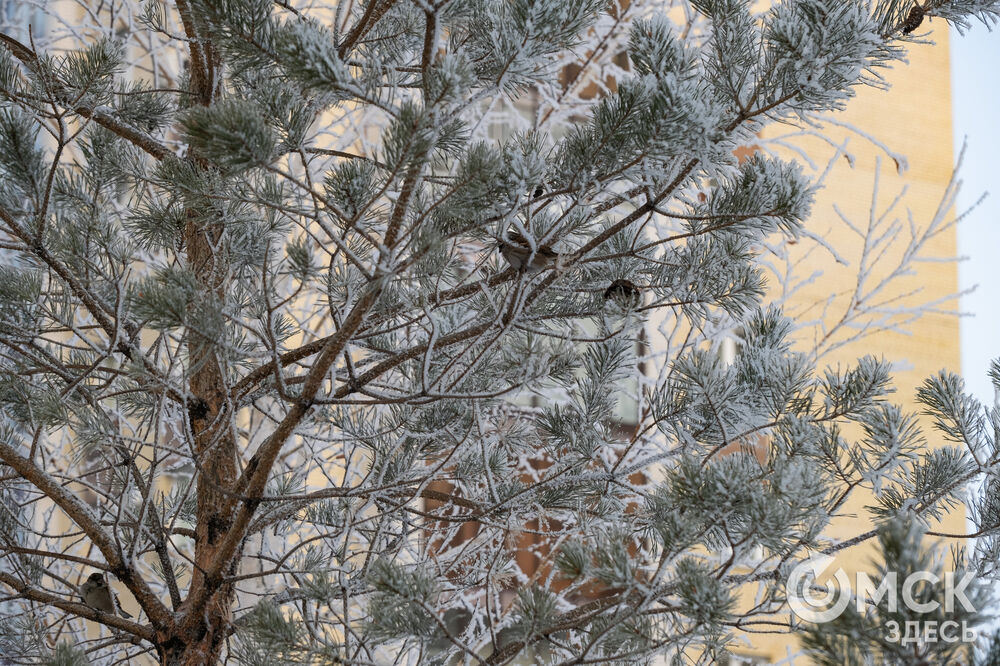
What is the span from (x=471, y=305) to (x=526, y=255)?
0.75ft

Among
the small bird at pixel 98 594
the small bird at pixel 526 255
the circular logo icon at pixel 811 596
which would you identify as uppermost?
the small bird at pixel 526 255

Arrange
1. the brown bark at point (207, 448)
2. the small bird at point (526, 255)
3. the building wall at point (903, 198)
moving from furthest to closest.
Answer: the building wall at point (903, 198) < the brown bark at point (207, 448) < the small bird at point (526, 255)

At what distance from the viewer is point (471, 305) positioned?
111cm

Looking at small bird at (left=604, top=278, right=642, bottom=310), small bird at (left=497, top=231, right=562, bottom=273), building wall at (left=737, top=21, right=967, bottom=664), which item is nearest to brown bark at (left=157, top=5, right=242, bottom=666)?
small bird at (left=497, top=231, right=562, bottom=273)

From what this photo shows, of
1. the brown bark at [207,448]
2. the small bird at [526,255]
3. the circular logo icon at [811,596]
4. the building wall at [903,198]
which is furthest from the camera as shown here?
the building wall at [903,198]

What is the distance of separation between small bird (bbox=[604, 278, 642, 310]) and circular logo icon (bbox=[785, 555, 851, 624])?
310mm

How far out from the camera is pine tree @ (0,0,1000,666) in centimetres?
78

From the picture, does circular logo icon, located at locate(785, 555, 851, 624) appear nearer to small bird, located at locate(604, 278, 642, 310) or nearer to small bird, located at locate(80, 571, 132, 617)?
small bird, located at locate(604, 278, 642, 310)

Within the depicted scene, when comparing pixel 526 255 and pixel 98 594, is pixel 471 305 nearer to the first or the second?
pixel 526 255

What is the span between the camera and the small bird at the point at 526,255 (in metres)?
0.89

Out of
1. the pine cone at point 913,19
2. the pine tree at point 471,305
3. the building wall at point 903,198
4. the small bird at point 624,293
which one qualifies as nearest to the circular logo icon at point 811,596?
the pine tree at point 471,305

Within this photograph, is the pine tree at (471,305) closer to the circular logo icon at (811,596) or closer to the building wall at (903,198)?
the circular logo icon at (811,596)

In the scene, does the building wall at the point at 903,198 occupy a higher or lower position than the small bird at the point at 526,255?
higher

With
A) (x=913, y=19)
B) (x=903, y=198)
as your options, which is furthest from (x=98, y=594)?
(x=903, y=198)
